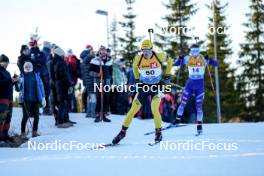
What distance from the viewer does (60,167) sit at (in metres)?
7.95

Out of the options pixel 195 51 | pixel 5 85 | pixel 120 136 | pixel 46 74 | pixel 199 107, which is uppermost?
pixel 195 51

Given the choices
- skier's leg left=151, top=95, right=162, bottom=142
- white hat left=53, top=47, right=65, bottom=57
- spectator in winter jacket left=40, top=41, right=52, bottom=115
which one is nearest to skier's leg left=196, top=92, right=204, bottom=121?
skier's leg left=151, top=95, right=162, bottom=142

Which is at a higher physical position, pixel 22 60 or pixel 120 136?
pixel 22 60

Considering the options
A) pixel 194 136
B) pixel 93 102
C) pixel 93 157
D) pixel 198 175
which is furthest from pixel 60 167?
pixel 93 102

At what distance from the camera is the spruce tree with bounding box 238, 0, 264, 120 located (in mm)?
38312

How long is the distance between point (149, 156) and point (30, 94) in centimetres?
495

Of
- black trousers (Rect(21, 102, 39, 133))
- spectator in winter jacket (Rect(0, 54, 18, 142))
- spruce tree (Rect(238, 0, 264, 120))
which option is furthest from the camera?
spruce tree (Rect(238, 0, 264, 120))

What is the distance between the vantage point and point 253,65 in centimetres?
3872

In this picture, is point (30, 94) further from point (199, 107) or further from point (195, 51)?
point (195, 51)

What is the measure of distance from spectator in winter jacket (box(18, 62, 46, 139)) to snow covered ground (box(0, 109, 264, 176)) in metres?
0.61

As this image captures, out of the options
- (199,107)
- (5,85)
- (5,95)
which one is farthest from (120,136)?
(5,85)

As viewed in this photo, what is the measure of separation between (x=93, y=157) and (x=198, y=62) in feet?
18.7

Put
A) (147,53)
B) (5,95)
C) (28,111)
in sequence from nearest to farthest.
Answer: (147,53)
(5,95)
(28,111)

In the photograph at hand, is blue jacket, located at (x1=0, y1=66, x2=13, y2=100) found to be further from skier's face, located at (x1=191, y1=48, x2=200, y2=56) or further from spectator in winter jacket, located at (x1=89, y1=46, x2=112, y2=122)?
skier's face, located at (x1=191, y1=48, x2=200, y2=56)
